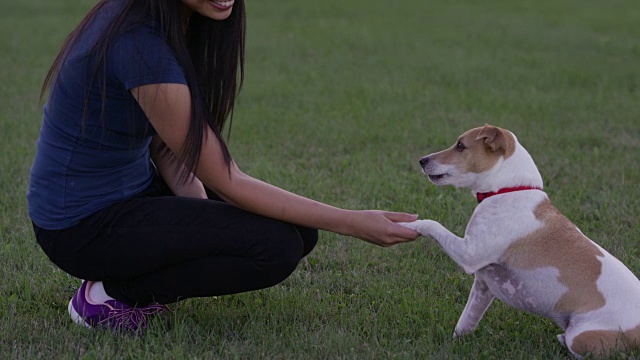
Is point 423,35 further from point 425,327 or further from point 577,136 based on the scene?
point 425,327

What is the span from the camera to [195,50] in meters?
3.79

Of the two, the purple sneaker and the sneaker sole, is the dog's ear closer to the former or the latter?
the purple sneaker

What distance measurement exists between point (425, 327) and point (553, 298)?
2.07ft

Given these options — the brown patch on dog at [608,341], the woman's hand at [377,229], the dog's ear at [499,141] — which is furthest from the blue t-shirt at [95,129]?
the brown patch on dog at [608,341]

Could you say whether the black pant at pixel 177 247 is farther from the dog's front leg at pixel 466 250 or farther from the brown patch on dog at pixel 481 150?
the brown patch on dog at pixel 481 150

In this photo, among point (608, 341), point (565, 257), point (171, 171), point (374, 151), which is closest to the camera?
point (608, 341)

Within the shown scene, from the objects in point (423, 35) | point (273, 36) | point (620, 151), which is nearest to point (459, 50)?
point (423, 35)

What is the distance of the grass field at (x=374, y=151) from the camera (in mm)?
3750

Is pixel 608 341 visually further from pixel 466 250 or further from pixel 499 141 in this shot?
pixel 499 141

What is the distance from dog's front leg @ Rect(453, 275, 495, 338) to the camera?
3.78 meters

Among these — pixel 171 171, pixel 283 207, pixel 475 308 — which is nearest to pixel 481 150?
pixel 475 308

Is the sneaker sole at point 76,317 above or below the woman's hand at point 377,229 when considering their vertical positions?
below

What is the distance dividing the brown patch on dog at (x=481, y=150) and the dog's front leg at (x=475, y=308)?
49 cm

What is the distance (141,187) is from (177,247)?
17.2 inches
